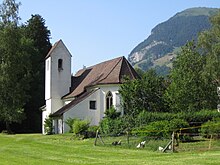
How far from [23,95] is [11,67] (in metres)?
4.25

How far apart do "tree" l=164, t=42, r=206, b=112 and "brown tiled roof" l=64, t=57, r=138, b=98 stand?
951cm

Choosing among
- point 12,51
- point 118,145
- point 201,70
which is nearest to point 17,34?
point 12,51

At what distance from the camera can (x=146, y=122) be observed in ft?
135

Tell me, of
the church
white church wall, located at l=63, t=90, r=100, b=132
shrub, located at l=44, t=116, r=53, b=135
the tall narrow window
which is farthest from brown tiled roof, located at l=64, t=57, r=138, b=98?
shrub, located at l=44, t=116, r=53, b=135

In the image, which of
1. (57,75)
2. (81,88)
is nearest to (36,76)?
(57,75)

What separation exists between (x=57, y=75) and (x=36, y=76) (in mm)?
10487

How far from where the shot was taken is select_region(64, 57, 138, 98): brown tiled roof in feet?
186

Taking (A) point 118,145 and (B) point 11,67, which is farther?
(B) point 11,67

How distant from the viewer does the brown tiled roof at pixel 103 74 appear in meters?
56.8

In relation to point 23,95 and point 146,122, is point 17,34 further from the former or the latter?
point 146,122

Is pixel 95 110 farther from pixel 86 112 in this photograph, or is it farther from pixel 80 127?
Answer: pixel 80 127

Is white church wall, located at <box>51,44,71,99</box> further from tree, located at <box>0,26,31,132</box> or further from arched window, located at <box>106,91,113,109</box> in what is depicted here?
arched window, located at <box>106,91,113,109</box>

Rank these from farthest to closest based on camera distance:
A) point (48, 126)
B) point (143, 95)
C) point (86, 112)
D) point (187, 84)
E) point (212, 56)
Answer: point (48, 126), point (86, 112), point (212, 56), point (143, 95), point (187, 84)

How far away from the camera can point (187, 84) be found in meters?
45.2
